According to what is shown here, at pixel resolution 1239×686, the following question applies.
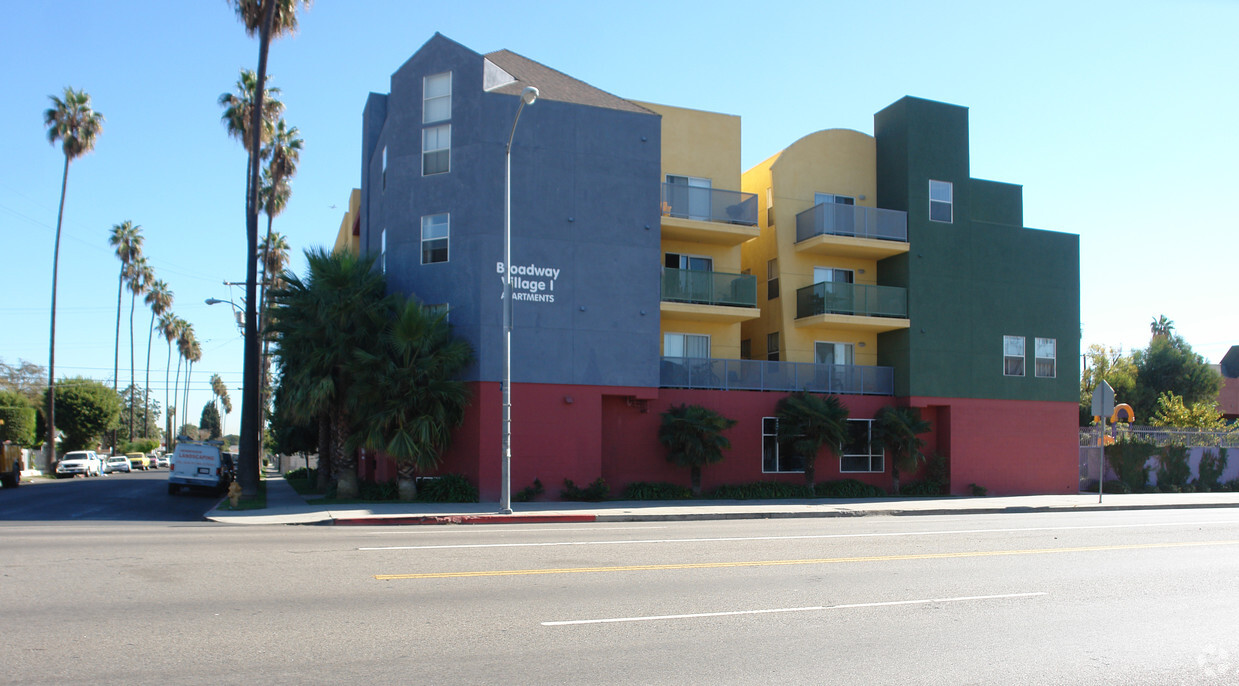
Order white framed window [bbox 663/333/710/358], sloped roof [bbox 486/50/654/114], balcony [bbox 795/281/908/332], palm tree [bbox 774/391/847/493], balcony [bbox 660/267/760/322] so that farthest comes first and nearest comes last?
balcony [bbox 795/281/908/332] < white framed window [bbox 663/333/710/358] < balcony [bbox 660/267/760/322] < palm tree [bbox 774/391/847/493] < sloped roof [bbox 486/50/654/114]

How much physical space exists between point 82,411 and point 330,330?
48659 mm

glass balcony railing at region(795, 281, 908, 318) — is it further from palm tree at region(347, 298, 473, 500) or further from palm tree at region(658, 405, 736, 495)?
palm tree at region(347, 298, 473, 500)

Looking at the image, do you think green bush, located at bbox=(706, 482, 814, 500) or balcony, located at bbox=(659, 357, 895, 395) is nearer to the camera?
green bush, located at bbox=(706, 482, 814, 500)

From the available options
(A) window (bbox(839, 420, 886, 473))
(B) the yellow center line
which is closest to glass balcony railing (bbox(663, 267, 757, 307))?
(A) window (bbox(839, 420, 886, 473))

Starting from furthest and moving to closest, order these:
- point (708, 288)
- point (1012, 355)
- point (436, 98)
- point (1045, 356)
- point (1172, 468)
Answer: point (1172, 468), point (1045, 356), point (1012, 355), point (708, 288), point (436, 98)

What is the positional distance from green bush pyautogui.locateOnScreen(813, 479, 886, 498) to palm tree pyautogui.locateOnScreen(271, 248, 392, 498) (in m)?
14.0

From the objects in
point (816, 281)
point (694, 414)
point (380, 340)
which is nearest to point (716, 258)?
point (816, 281)

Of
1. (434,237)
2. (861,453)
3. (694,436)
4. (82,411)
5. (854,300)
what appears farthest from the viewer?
(82,411)

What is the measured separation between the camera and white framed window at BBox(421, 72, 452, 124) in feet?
80.6

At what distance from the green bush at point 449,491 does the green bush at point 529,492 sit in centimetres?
112

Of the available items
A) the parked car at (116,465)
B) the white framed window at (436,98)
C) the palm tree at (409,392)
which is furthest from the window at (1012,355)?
the parked car at (116,465)

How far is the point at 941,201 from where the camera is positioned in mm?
29297

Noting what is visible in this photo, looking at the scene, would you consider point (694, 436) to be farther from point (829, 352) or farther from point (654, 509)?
point (829, 352)

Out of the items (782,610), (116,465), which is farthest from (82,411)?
(782,610)
